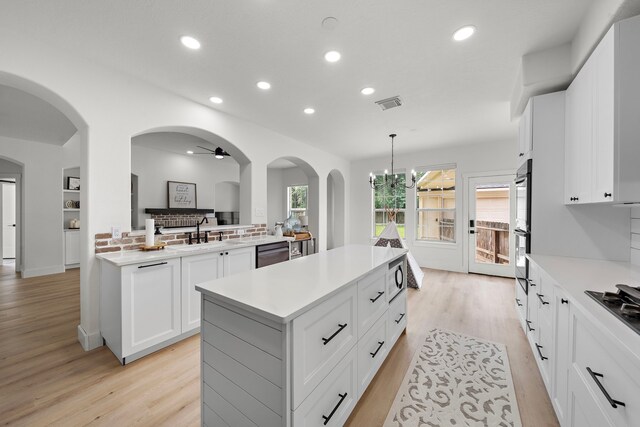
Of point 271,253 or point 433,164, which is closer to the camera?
point 271,253

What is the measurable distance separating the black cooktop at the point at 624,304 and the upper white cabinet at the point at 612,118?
0.64 meters

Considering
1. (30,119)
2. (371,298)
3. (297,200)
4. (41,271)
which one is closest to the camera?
(371,298)

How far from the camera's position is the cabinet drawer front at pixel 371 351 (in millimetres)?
1597

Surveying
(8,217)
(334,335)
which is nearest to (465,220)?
(334,335)

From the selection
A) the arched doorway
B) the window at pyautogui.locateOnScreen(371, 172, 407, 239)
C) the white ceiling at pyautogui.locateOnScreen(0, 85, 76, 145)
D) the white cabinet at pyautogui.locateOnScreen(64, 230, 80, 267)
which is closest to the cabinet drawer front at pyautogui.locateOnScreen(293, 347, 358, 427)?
the white ceiling at pyautogui.locateOnScreen(0, 85, 76, 145)

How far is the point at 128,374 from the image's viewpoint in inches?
76.6

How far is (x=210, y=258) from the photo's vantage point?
265cm

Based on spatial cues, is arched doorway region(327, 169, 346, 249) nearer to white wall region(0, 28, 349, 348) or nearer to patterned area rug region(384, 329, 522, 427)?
white wall region(0, 28, 349, 348)

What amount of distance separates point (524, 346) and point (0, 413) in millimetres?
3998

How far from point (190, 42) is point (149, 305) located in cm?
225

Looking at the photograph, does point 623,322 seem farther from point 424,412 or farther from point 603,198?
point 424,412

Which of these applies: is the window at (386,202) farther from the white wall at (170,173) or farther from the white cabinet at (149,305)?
the white cabinet at (149,305)

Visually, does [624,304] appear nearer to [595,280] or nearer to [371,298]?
[595,280]

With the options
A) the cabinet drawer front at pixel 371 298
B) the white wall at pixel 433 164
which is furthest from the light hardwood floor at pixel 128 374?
the white wall at pixel 433 164
